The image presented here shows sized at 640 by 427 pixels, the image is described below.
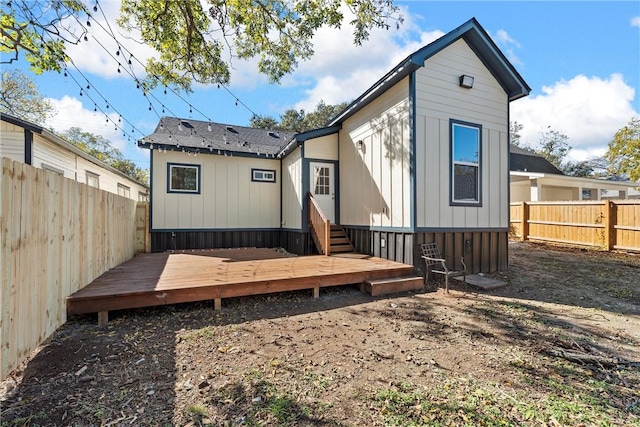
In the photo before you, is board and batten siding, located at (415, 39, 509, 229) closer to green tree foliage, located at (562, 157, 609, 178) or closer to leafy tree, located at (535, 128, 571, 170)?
leafy tree, located at (535, 128, 571, 170)

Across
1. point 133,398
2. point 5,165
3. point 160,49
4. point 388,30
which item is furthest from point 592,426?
point 160,49

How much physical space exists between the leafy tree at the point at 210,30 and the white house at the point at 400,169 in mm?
1633

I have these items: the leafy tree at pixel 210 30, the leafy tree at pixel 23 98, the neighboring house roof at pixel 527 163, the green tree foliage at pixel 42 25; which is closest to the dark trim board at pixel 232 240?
the leafy tree at pixel 210 30

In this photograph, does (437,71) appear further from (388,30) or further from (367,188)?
(367,188)

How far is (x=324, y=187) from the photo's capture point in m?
8.42

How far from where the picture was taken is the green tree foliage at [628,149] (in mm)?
14828

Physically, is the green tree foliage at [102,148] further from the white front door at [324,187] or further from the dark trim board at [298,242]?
the white front door at [324,187]

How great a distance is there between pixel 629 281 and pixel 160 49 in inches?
437

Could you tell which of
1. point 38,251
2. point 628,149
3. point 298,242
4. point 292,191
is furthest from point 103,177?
point 628,149

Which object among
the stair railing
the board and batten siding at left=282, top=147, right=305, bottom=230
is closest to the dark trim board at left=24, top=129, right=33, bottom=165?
the board and batten siding at left=282, top=147, right=305, bottom=230

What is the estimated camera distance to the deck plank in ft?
12.4

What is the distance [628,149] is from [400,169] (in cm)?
1722

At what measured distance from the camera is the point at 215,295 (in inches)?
166

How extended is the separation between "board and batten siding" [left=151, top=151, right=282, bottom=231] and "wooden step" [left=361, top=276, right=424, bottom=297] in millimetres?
5824
